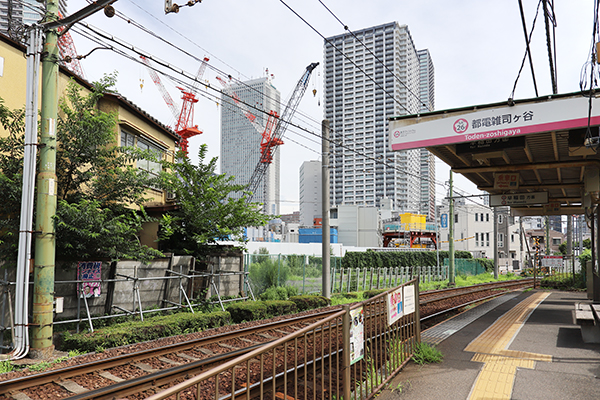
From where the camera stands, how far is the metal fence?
5075 millimetres

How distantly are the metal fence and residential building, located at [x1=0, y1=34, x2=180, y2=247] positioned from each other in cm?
964

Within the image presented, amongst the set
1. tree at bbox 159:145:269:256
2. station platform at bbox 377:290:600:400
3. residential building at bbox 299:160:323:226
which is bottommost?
station platform at bbox 377:290:600:400

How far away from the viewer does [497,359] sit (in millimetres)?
8078

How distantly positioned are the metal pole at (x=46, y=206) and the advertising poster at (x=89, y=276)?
231cm

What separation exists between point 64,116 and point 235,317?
28.5ft

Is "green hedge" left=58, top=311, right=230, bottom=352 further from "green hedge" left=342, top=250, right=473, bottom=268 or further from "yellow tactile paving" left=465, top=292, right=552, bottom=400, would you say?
"green hedge" left=342, top=250, right=473, bottom=268

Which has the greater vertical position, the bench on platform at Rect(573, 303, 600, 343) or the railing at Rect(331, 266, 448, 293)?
the bench on platform at Rect(573, 303, 600, 343)

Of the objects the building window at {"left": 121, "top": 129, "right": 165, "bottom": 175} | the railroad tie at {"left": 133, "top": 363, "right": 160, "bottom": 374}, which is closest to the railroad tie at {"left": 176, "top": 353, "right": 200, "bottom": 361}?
the railroad tie at {"left": 133, "top": 363, "right": 160, "bottom": 374}

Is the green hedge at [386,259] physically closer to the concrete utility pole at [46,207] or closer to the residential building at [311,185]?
the concrete utility pole at [46,207]

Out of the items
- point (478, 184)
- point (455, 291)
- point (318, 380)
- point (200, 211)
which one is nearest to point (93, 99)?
point (200, 211)

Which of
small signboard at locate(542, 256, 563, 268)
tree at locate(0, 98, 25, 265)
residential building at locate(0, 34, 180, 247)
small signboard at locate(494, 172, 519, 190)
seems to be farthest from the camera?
small signboard at locate(542, 256, 563, 268)

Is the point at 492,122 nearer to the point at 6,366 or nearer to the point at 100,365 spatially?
the point at 100,365

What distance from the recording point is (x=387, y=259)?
36.3 meters

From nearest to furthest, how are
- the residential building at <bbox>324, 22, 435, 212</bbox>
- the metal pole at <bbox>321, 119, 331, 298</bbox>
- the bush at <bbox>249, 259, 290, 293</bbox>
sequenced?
the metal pole at <bbox>321, 119, 331, 298</bbox> < the bush at <bbox>249, 259, 290, 293</bbox> < the residential building at <bbox>324, 22, 435, 212</bbox>
